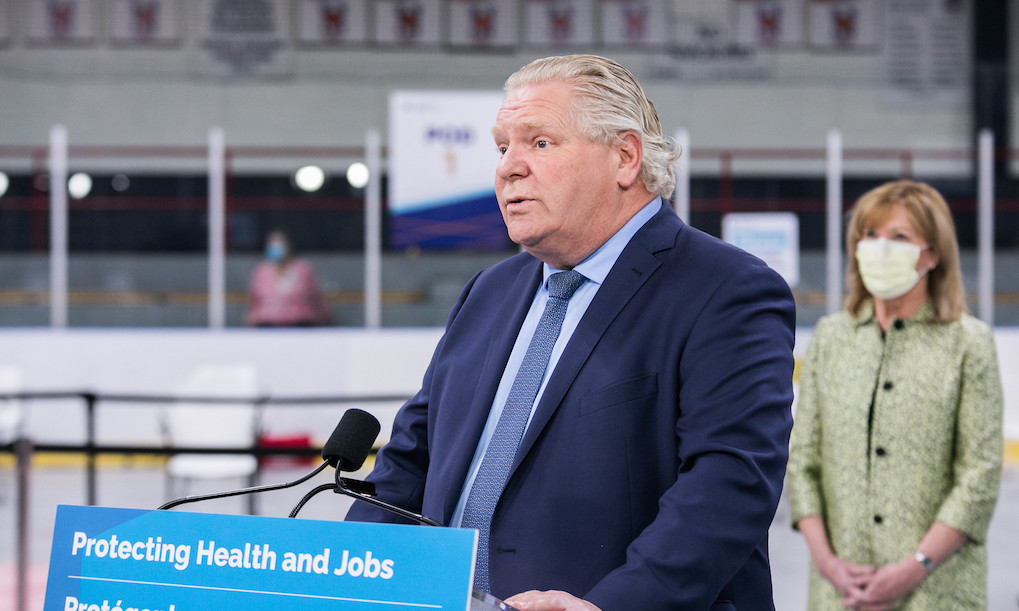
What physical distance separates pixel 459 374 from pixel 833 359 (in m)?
1.17

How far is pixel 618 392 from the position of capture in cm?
133

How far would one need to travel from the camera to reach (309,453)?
3180 mm

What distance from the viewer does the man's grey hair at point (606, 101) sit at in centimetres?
142

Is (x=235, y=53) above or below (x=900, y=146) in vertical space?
above

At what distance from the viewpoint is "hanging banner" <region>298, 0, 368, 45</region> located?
9492 millimetres

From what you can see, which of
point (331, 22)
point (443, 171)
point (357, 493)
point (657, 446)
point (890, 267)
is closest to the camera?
point (357, 493)

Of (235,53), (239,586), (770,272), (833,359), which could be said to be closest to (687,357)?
(770,272)

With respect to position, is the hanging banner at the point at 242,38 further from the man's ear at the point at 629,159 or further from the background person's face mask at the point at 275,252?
the man's ear at the point at 629,159

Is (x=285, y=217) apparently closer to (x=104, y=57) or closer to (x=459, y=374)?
(x=104, y=57)

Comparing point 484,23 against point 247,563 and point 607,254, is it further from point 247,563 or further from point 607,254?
point 247,563

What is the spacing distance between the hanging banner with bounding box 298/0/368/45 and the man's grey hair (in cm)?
839

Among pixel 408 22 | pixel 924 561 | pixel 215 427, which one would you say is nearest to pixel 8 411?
pixel 215 427

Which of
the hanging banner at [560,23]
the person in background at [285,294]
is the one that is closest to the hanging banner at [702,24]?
the hanging banner at [560,23]

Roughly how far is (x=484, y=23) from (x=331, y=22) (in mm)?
1402
